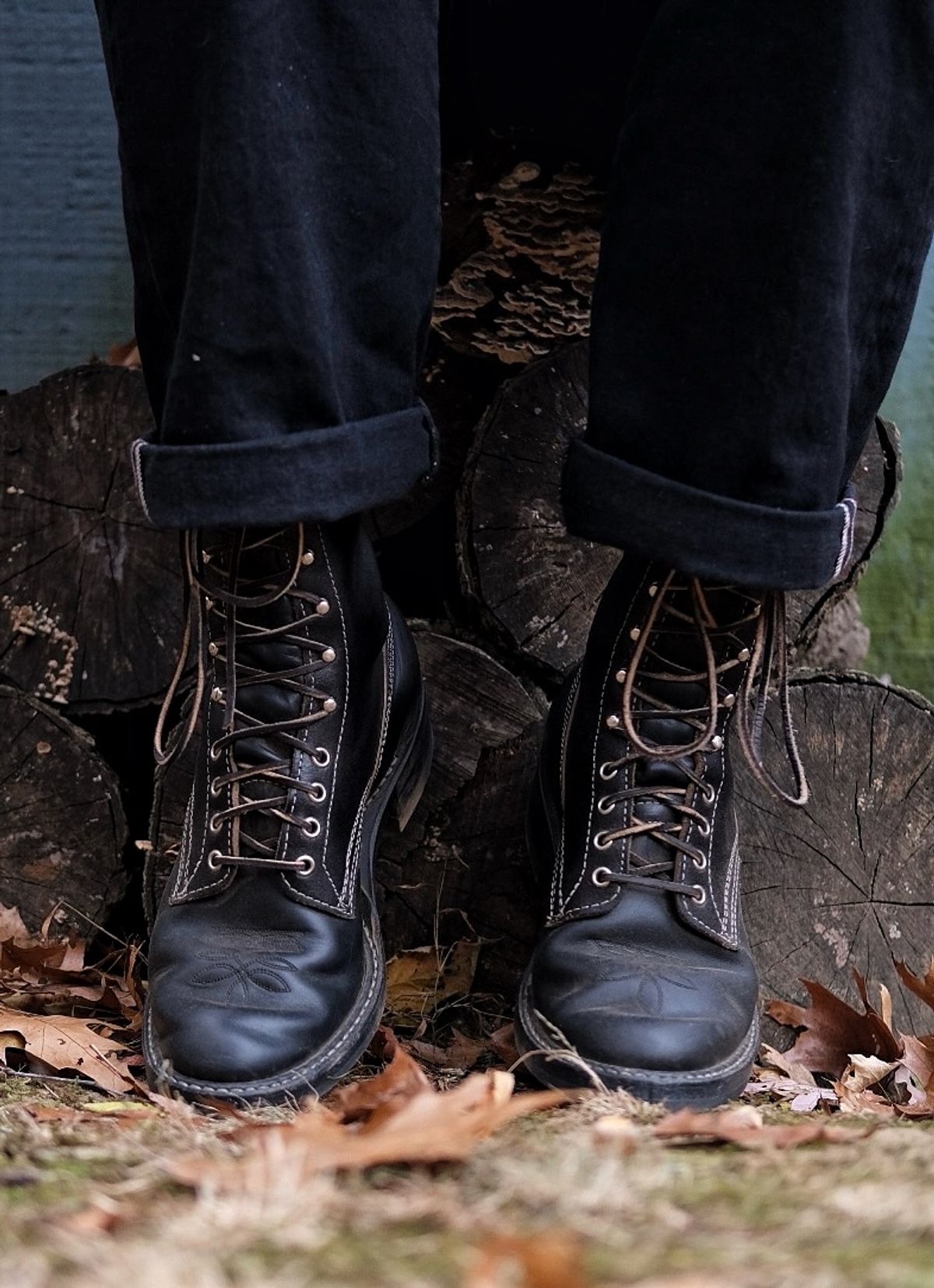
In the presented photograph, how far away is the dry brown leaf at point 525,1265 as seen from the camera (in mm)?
416

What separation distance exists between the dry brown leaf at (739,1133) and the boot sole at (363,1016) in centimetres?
34

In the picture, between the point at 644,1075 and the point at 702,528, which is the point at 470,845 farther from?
the point at 702,528

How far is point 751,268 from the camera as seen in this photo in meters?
0.91

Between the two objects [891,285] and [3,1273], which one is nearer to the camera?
[3,1273]

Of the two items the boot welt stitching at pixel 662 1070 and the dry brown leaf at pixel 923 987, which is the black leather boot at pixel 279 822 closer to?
the boot welt stitching at pixel 662 1070

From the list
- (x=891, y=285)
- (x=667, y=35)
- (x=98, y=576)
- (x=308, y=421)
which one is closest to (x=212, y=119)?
(x=308, y=421)

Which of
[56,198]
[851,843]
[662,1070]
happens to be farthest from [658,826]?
[56,198]

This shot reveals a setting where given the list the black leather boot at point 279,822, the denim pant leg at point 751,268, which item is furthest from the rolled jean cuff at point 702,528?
the black leather boot at point 279,822

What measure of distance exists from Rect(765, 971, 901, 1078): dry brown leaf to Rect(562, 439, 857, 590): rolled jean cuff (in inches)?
21.5

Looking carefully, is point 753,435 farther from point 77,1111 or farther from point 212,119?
point 77,1111

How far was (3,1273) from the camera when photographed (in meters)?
0.44

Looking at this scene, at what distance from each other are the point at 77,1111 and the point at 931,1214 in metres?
0.63

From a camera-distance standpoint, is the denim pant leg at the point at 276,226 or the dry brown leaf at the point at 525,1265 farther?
the denim pant leg at the point at 276,226

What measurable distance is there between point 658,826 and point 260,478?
0.49 m
